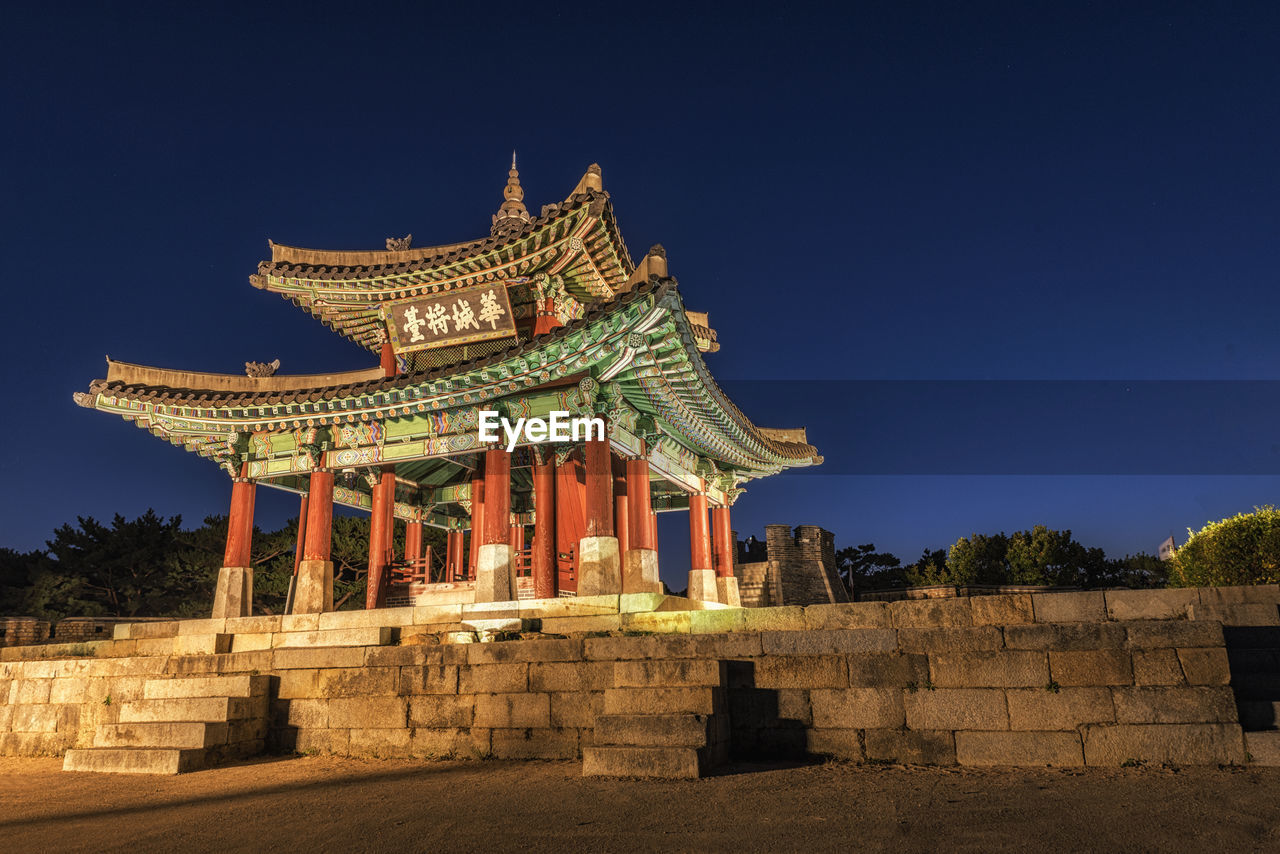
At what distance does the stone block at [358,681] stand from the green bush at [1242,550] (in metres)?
19.0

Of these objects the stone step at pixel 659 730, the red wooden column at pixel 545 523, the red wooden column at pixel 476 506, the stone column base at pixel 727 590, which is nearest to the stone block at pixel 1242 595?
the stone step at pixel 659 730

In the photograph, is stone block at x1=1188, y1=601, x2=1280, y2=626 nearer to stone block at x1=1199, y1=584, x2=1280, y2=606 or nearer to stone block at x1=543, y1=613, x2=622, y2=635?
stone block at x1=1199, y1=584, x2=1280, y2=606

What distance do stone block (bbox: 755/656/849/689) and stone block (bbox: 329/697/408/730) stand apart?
192 inches

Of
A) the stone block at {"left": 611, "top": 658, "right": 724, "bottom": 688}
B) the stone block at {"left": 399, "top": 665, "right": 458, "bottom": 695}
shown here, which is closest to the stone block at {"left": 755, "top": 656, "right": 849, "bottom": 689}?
the stone block at {"left": 611, "top": 658, "right": 724, "bottom": 688}

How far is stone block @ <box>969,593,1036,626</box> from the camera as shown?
28.1 ft

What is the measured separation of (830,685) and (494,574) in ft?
26.3

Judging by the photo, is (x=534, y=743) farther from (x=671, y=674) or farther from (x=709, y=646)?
(x=709, y=646)

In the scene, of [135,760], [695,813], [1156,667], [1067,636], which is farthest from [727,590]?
[695,813]

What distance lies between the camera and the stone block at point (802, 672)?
27.9 feet

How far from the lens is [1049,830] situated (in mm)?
5379

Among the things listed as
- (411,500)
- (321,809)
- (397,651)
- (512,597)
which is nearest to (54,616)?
(411,500)

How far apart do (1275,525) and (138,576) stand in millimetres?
41964

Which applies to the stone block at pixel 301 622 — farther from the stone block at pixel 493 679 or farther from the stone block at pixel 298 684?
the stone block at pixel 493 679

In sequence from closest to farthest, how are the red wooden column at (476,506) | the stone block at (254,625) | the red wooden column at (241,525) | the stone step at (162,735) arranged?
the stone step at (162,735) → the stone block at (254,625) → the red wooden column at (241,525) → the red wooden column at (476,506)
